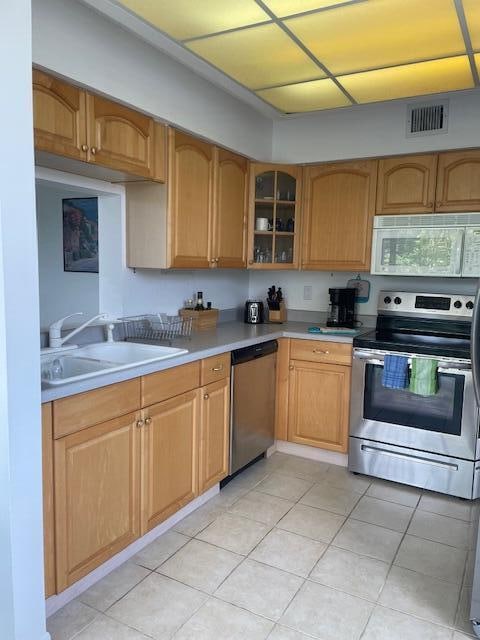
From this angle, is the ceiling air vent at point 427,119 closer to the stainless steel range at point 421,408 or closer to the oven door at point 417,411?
the stainless steel range at point 421,408

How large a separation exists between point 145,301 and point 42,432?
4.60ft

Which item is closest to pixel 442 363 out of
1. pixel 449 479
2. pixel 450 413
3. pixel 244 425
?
pixel 450 413

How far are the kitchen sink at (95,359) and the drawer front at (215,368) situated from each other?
0.18 m

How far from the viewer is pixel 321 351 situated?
3205mm

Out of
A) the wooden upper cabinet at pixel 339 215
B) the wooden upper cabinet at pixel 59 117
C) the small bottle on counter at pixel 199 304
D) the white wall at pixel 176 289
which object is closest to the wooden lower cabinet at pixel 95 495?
the white wall at pixel 176 289

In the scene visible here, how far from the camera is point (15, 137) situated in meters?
1.39

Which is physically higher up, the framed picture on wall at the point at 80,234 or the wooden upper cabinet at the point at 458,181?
the wooden upper cabinet at the point at 458,181

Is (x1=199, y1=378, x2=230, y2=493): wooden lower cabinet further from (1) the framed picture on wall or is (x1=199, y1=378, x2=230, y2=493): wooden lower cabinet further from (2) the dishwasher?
(1) the framed picture on wall

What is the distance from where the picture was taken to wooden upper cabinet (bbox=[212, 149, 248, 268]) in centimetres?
306

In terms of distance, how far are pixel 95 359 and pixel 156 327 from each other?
2.29ft

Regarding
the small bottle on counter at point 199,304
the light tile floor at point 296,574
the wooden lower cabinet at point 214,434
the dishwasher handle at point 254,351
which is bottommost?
the light tile floor at point 296,574

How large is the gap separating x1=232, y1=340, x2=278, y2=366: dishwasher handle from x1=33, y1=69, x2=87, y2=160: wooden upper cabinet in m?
1.34

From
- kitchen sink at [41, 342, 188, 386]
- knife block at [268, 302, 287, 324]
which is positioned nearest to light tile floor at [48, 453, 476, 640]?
kitchen sink at [41, 342, 188, 386]

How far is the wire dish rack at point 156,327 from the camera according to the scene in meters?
2.78
